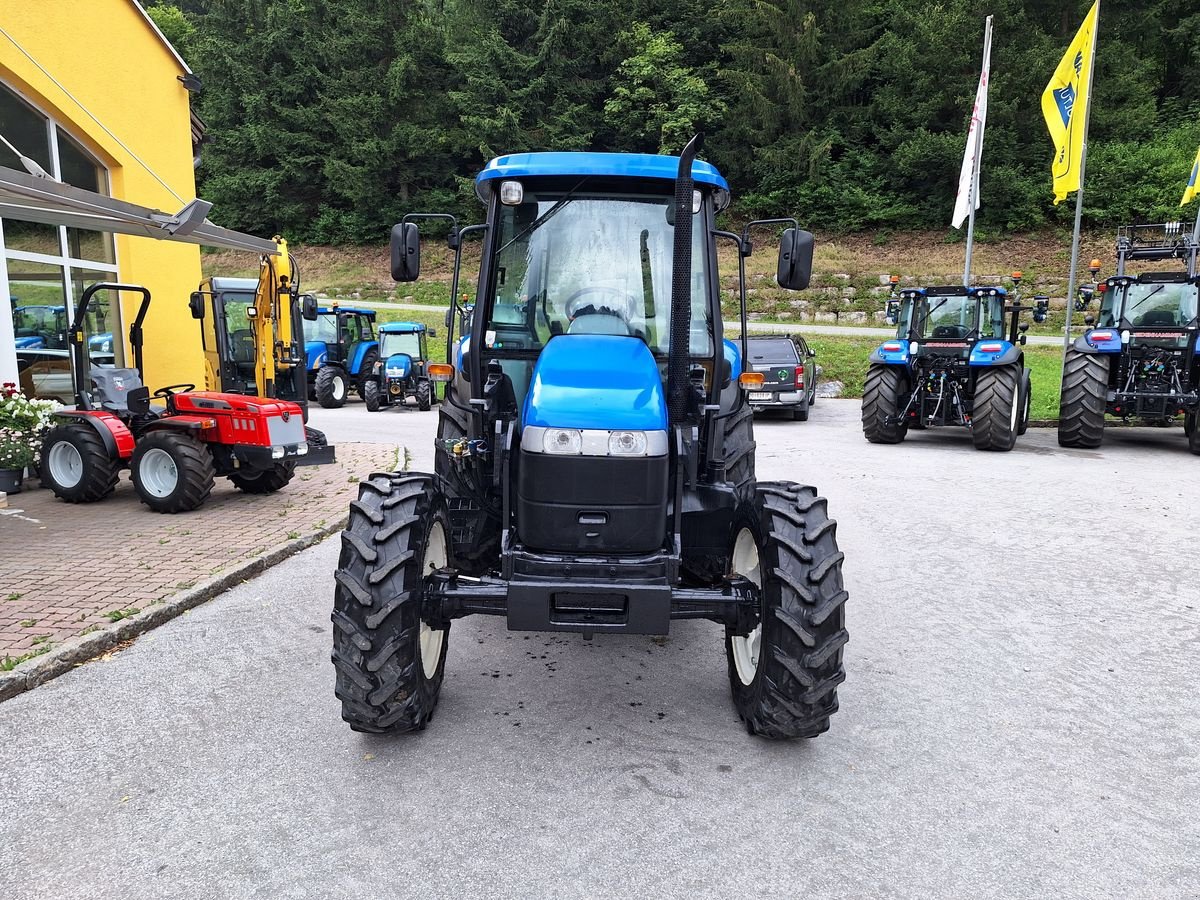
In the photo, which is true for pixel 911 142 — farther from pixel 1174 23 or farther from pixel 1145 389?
pixel 1145 389

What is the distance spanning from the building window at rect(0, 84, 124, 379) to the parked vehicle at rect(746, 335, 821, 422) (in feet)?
34.2

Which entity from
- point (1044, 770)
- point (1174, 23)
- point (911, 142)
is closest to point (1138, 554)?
point (1044, 770)

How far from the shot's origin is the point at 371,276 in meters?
37.5

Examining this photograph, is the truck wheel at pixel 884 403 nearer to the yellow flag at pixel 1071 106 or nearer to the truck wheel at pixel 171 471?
the yellow flag at pixel 1071 106

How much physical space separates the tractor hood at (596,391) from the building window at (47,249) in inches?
366

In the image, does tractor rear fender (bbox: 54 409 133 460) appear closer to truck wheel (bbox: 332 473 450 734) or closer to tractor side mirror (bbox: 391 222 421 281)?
tractor side mirror (bbox: 391 222 421 281)

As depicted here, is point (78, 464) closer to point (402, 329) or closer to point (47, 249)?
point (47, 249)

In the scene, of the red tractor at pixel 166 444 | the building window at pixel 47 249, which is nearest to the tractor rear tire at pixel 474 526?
the red tractor at pixel 166 444

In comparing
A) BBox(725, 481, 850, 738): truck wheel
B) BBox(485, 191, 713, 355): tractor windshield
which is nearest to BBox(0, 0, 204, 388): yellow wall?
BBox(485, 191, 713, 355): tractor windshield

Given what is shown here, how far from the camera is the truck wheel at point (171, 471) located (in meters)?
7.37

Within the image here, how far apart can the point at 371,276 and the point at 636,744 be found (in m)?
36.6

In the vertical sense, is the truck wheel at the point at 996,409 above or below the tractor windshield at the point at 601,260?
below

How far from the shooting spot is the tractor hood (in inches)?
128

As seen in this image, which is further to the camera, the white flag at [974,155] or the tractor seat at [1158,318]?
the white flag at [974,155]
